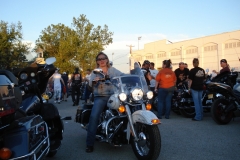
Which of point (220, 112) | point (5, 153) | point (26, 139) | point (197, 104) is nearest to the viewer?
point (5, 153)

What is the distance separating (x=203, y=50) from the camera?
46750 millimetres

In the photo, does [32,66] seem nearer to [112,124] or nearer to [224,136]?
[112,124]

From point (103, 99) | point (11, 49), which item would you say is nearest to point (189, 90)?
point (103, 99)

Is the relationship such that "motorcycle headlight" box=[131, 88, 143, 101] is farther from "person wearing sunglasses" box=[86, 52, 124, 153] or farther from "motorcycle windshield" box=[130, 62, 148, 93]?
"person wearing sunglasses" box=[86, 52, 124, 153]

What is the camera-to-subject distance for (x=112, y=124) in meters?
4.85

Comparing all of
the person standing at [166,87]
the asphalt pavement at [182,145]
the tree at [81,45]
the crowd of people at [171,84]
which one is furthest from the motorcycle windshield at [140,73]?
the tree at [81,45]

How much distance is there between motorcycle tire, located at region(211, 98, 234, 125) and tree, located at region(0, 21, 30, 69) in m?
20.1

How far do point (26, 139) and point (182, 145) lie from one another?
334 centimetres

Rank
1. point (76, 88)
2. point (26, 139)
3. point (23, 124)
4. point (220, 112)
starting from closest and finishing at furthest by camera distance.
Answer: point (26, 139)
point (23, 124)
point (220, 112)
point (76, 88)

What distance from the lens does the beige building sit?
41.6 metres

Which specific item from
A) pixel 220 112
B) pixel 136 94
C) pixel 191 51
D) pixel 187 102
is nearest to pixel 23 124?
pixel 136 94

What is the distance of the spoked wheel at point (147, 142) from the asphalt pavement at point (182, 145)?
0.35m

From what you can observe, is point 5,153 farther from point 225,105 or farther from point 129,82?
point 225,105

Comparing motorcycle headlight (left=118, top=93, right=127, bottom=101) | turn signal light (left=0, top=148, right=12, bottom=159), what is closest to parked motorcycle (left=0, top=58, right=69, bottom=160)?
turn signal light (left=0, top=148, right=12, bottom=159)
